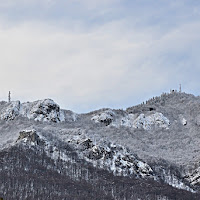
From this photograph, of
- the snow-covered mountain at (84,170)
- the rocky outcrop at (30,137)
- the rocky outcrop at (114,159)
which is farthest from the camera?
the rocky outcrop at (30,137)

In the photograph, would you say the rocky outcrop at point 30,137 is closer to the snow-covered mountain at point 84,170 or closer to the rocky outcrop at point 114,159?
the snow-covered mountain at point 84,170

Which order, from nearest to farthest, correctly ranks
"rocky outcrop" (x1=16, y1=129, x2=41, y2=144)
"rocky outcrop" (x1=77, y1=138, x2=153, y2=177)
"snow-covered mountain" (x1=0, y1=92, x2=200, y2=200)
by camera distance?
"snow-covered mountain" (x1=0, y1=92, x2=200, y2=200) → "rocky outcrop" (x1=77, y1=138, x2=153, y2=177) → "rocky outcrop" (x1=16, y1=129, x2=41, y2=144)

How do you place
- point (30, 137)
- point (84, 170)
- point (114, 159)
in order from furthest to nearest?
1. point (30, 137)
2. point (114, 159)
3. point (84, 170)

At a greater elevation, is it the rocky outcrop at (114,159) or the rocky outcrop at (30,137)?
the rocky outcrop at (30,137)

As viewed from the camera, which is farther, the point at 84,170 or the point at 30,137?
the point at 30,137

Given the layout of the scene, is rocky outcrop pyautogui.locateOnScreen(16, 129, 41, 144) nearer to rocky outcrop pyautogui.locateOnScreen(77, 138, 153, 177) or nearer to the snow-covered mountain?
the snow-covered mountain

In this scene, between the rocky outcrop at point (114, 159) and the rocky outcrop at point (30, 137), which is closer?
the rocky outcrop at point (114, 159)

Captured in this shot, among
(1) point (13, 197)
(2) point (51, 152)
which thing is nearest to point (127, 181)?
(2) point (51, 152)

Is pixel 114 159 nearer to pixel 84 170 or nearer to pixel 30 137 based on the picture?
pixel 84 170

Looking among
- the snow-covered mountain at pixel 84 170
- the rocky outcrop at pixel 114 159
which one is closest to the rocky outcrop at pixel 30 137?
the snow-covered mountain at pixel 84 170

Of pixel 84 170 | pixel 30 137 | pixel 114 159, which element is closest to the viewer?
pixel 84 170

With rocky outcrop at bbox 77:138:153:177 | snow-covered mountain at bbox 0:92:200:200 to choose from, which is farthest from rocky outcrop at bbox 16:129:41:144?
rocky outcrop at bbox 77:138:153:177

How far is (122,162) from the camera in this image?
187375mm

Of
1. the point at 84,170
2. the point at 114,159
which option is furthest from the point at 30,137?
the point at 114,159
